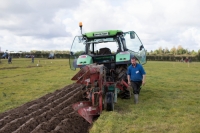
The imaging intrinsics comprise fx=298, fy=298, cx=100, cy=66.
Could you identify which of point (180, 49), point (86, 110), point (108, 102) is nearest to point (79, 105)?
point (86, 110)

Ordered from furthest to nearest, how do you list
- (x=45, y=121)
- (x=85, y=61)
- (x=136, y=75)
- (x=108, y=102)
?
(x=85, y=61) → (x=136, y=75) → (x=108, y=102) → (x=45, y=121)

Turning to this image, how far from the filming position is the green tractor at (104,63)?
7.96 m

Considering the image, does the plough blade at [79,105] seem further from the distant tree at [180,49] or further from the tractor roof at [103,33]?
the distant tree at [180,49]

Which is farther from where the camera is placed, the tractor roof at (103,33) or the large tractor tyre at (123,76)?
the tractor roof at (103,33)

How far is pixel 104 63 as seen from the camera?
33.6 feet

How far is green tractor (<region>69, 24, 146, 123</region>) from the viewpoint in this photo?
796cm

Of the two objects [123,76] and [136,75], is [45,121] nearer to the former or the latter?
[136,75]

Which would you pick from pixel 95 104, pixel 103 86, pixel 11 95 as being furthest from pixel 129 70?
pixel 11 95

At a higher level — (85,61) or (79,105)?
(85,61)

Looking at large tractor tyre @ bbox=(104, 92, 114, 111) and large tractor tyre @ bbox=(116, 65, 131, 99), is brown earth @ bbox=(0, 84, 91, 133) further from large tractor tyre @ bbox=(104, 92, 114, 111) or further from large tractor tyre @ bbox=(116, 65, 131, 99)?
large tractor tyre @ bbox=(116, 65, 131, 99)

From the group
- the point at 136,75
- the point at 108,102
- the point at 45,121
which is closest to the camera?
the point at 45,121

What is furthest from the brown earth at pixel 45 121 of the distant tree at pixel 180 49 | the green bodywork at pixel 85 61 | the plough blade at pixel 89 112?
the distant tree at pixel 180 49

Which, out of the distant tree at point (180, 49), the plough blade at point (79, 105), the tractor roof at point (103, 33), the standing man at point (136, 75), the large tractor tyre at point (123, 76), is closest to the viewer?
the plough blade at point (79, 105)

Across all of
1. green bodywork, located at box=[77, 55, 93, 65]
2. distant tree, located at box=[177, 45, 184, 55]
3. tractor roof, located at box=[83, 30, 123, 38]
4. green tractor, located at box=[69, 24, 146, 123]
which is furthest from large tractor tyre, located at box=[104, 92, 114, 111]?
distant tree, located at box=[177, 45, 184, 55]
